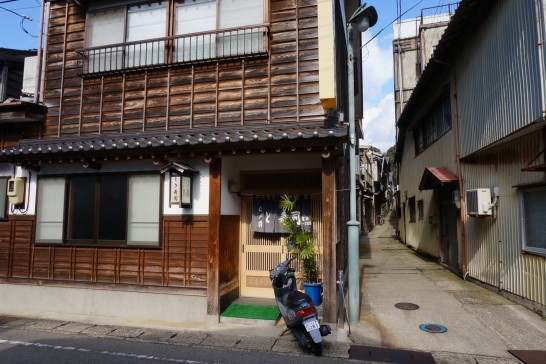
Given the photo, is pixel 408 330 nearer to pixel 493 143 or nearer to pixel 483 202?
pixel 483 202

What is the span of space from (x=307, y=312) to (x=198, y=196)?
11.8ft

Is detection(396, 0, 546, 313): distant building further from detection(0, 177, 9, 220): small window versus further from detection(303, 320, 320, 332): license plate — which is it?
detection(0, 177, 9, 220): small window

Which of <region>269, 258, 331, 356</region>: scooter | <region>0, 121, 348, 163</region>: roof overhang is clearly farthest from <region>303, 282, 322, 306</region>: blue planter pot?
<region>0, 121, 348, 163</region>: roof overhang

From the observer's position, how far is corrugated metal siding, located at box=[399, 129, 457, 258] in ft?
39.7

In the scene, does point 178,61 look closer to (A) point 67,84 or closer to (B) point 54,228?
(A) point 67,84

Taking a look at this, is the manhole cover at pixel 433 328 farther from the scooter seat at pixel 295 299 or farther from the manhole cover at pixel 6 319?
the manhole cover at pixel 6 319

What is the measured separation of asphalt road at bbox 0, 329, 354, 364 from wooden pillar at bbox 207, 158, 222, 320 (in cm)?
128

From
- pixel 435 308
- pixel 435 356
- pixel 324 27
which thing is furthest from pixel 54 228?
pixel 435 308

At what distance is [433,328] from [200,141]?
5901mm

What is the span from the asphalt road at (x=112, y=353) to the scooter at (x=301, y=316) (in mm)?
227

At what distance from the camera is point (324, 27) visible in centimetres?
725

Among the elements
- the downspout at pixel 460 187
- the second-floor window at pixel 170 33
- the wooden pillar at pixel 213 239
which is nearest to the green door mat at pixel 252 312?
the wooden pillar at pixel 213 239

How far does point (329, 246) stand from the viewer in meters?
6.80

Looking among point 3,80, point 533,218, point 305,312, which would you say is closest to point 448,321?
point 533,218
